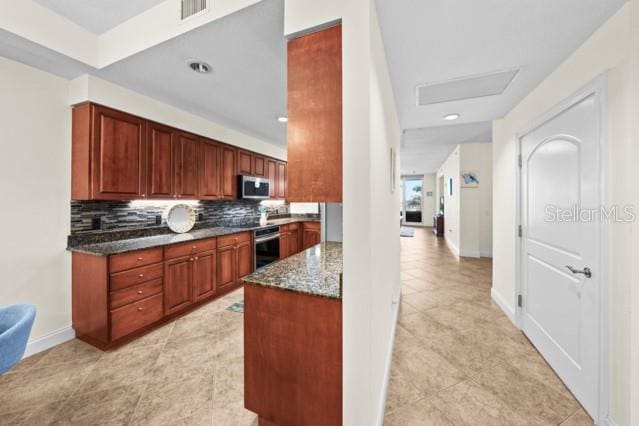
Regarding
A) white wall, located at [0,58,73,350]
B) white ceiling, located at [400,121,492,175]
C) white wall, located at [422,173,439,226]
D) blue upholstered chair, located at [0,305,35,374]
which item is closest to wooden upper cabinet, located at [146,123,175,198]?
white wall, located at [0,58,73,350]

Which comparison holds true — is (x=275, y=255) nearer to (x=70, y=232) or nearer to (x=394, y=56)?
(x=70, y=232)

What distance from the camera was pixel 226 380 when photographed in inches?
72.4

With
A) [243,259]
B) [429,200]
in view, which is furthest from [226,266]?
[429,200]

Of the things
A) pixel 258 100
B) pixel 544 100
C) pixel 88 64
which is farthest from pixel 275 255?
pixel 544 100

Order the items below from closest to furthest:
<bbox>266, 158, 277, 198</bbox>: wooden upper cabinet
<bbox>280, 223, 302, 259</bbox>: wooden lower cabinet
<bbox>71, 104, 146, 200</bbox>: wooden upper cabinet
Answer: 1. <bbox>71, 104, 146, 200</bbox>: wooden upper cabinet
2. <bbox>280, 223, 302, 259</bbox>: wooden lower cabinet
3. <bbox>266, 158, 277, 198</bbox>: wooden upper cabinet

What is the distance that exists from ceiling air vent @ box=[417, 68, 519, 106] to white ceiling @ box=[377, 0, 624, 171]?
3.0 inches

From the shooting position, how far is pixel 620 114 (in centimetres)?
137

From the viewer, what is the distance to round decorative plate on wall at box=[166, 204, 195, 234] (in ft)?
10.7

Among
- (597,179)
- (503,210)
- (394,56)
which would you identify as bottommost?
(503,210)

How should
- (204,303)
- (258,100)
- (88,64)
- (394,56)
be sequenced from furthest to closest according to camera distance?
1. (204,303)
2. (258,100)
3. (88,64)
4. (394,56)

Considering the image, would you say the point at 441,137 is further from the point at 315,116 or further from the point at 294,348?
the point at 294,348

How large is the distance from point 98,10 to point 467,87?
3.21 metres

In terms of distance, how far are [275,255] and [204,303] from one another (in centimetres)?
143

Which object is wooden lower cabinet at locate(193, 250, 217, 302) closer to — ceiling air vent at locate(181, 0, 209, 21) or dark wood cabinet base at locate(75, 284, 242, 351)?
dark wood cabinet base at locate(75, 284, 242, 351)
